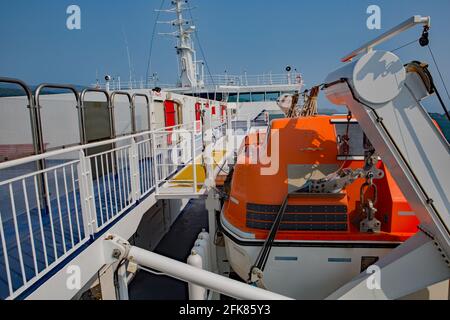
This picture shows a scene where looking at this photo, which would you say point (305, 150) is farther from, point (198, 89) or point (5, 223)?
point (198, 89)

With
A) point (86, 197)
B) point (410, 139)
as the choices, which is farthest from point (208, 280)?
point (410, 139)

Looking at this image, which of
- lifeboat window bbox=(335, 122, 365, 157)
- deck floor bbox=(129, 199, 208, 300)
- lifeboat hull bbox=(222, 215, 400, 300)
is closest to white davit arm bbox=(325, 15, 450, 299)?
lifeboat hull bbox=(222, 215, 400, 300)

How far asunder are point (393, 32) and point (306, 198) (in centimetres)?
177

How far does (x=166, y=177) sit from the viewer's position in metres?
5.60

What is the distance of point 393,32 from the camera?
7.74 feet

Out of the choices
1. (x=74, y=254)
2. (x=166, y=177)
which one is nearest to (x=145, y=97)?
(x=166, y=177)

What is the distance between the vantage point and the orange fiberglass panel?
3195mm

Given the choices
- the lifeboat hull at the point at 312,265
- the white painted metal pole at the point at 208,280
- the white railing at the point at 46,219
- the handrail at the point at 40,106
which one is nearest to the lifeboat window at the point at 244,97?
the white railing at the point at 46,219

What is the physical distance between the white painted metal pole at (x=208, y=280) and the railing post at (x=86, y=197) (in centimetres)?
89

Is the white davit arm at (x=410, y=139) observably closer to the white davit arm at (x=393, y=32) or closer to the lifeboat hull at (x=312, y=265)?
the white davit arm at (x=393, y=32)

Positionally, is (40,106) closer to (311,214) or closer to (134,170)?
(134,170)

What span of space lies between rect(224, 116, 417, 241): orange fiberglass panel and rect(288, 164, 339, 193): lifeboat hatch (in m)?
0.04
